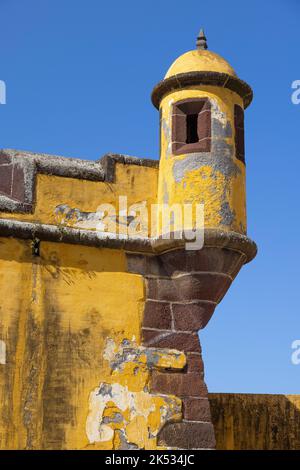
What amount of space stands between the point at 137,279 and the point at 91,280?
48 centimetres

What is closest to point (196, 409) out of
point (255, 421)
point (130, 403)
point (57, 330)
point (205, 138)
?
point (130, 403)

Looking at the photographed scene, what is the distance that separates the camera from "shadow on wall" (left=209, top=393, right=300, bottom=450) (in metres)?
9.31

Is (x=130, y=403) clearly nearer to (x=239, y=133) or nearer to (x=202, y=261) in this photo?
(x=202, y=261)

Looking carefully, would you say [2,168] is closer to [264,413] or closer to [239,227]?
[239,227]

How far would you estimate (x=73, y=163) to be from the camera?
8.18m

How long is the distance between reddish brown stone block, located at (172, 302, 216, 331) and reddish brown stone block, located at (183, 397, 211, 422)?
2.31 feet

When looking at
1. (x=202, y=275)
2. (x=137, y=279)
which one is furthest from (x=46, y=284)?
(x=202, y=275)

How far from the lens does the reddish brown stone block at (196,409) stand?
7.64m

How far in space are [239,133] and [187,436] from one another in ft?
10.4

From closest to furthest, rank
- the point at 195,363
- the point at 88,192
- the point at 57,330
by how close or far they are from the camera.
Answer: the point at 57,330 < the point at 195,363 < the point at 88,192

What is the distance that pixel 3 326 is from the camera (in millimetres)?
7340
